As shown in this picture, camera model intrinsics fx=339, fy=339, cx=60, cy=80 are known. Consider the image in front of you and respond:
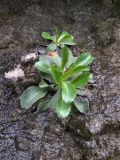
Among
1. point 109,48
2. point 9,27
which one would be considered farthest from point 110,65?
point 9,27

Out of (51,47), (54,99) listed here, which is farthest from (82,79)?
(51,47)

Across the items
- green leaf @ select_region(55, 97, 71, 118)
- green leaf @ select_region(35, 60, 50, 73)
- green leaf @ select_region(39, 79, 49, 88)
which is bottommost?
green leaf @ select_region(55, 97, 71, 118)

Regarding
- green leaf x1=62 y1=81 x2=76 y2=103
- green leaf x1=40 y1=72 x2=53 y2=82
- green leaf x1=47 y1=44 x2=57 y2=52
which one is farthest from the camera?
green leaf x1=47 y1=44 x2=57 y2=52

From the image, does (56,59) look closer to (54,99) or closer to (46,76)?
(46,76)

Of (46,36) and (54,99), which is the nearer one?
(54,99)

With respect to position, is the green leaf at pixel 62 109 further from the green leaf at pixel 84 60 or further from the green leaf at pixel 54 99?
the green leaf at pixel 84 60

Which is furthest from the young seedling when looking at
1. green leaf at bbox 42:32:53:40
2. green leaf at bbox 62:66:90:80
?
green leaf at bbox 62:66:90:80

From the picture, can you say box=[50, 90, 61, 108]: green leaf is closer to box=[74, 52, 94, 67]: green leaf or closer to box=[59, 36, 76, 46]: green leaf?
box=[74, 52, 94, 67]: green leaf

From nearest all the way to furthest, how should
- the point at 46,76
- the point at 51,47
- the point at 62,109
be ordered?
the point at 62,109
the point at 46,76
the point at 51,47
